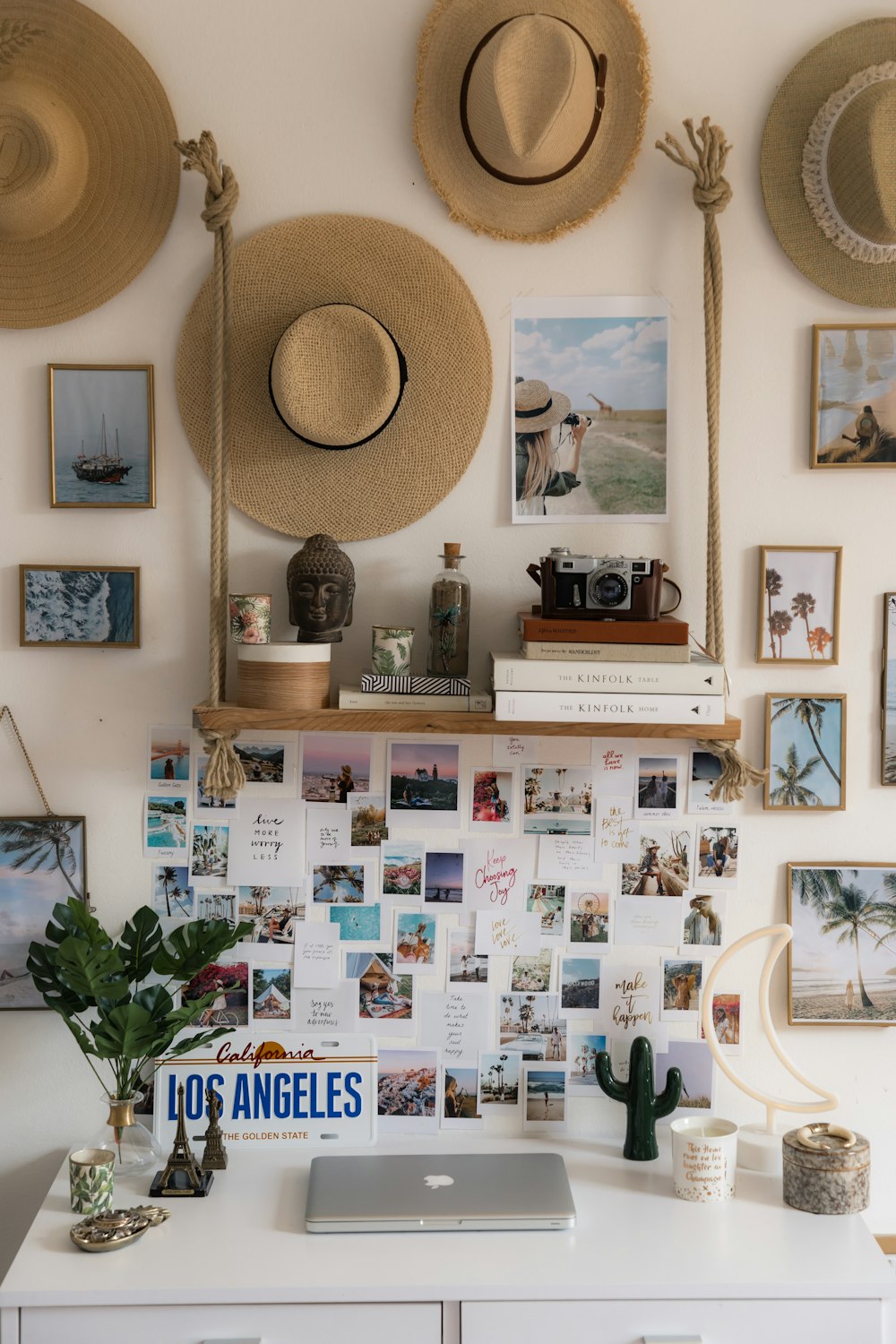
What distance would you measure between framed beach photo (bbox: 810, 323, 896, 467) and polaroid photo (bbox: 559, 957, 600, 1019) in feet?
2.49

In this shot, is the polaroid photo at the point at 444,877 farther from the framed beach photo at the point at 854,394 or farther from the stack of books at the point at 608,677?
the framed beach photo at the point at 854,394

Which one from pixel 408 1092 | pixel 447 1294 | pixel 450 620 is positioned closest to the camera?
pixel 447 1294

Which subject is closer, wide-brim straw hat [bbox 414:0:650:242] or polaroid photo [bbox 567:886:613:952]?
wide-brim straw hat [bbox 414:0:650:242]

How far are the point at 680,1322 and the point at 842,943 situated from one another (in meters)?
0.56

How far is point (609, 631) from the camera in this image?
4.48 feet

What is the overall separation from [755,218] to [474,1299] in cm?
139

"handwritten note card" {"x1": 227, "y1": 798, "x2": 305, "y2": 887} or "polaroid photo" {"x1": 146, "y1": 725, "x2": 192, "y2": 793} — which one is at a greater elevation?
"polaroid photo" {"x1": 146, "y1": 725, "x2": 192, "y2": 793}

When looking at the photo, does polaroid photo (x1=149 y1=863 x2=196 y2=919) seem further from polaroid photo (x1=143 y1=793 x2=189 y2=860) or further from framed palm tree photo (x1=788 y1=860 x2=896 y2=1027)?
framed palm tree photo (x1=788 y1=860 x2=896 y2=1027)

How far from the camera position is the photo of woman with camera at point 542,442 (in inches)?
60.4

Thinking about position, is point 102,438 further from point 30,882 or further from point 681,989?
point 681,989

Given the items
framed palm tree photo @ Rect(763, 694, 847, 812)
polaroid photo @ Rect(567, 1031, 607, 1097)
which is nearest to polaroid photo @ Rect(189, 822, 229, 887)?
polaroid photo @ Rect(567, 1031, 607, 1097)

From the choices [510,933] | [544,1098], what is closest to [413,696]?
[510,933]

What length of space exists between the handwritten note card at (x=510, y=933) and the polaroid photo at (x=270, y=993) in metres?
0.27

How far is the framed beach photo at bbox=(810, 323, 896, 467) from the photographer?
1.53 metres
